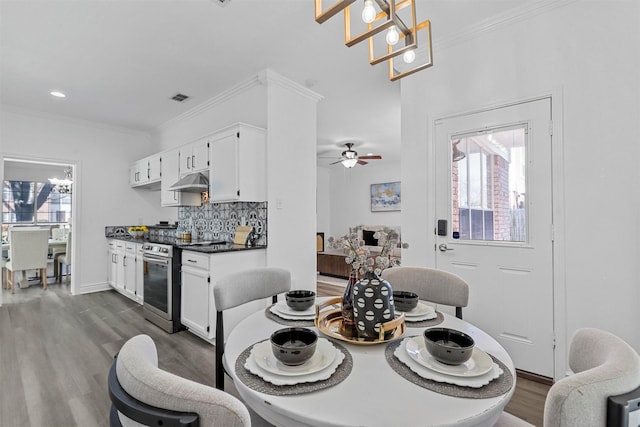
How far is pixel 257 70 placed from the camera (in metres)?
3.18

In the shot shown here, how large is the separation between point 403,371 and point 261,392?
1.33 ft

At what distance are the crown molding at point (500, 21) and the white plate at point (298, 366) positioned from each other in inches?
104

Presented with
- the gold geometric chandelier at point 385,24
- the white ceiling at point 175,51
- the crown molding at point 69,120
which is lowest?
the gold geometric chandelier at point 385,24

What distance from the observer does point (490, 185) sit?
2424 millimetres

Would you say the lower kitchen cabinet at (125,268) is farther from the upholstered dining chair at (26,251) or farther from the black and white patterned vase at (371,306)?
the black and white patterned vase at (371,306)

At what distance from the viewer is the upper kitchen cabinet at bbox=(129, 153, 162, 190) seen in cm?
449

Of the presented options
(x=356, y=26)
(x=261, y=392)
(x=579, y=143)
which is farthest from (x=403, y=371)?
(x=356, y=26)

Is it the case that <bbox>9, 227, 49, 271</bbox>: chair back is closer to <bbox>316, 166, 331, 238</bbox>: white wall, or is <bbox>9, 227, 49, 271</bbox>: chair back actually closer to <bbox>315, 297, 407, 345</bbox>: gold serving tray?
<bbox>315, 297, 407, 345</bbox>: gold serving tray

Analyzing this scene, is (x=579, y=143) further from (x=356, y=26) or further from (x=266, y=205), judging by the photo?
(x=266, y=205)

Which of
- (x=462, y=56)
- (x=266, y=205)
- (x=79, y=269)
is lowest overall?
(x=79, y=269)

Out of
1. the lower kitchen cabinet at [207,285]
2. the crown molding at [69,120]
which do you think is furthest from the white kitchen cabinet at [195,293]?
the crown molding at [69,120]

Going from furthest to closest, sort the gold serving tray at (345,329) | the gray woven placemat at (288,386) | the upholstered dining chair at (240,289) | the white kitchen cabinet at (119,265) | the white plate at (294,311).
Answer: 1. the white kitchen cabinet at (119,265)
2. the upholstered dining chair at (240,289)
3. the white plate at (294,311)
4. the gold serving tray at (345,329)
5. the gray woven placemat at (288,386)

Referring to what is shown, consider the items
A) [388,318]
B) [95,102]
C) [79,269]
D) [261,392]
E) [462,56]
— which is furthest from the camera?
[79,269]

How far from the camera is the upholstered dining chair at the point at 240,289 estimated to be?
1.54 meters
